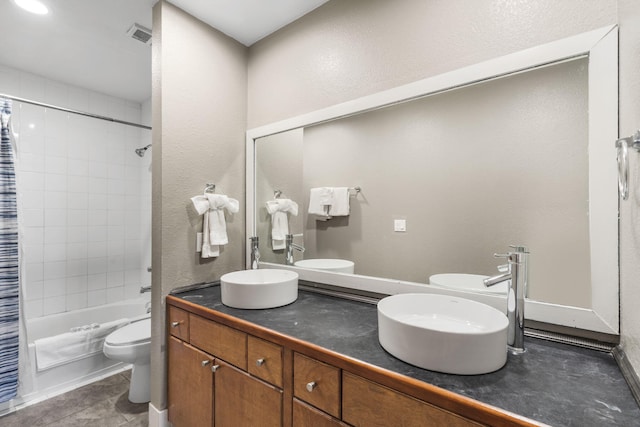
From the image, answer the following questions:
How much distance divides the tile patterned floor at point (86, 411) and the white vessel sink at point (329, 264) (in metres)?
1.43

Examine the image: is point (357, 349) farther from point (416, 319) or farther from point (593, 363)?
point (593, 363)

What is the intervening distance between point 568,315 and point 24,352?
308 centimetres

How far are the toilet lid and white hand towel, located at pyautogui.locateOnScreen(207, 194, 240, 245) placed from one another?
3.15ft

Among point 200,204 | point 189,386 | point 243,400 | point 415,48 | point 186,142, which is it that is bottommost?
point 189,386

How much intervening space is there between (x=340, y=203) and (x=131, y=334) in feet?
6.11

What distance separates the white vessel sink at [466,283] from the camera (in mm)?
1182

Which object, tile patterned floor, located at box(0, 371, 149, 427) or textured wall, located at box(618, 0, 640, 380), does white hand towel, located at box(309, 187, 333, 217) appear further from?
tile patterned floor, located at box(0, 371, 149, 427)

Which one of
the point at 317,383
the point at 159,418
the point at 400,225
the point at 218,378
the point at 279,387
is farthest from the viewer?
the point at 159,418

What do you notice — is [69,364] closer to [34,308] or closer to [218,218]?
[34,308]

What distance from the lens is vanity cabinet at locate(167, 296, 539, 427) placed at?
74 centimetres

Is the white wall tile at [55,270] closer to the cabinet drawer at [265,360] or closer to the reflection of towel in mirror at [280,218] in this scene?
the reflection of towel in mirror at [280,218]

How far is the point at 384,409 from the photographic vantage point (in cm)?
80

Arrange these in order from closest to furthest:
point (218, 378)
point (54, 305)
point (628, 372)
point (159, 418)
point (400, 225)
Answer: point (628, 372)
point (218, 378)
point (400, 225)
point (159, 418)
point (54, 305)

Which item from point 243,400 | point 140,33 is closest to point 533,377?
point 243,400
